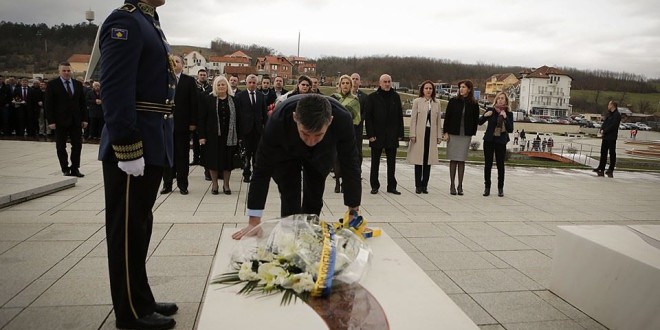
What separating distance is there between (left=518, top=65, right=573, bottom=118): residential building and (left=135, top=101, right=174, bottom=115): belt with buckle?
109 meters

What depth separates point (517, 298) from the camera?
12.0 feet

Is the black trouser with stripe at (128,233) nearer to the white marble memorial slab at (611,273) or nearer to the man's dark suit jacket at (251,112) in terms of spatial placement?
the white marble memorial slab at (611,273)

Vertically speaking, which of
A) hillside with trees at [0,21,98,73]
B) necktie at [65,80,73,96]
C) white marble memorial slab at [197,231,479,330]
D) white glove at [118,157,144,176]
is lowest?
white marble memorial slab at [197,231,479,330]

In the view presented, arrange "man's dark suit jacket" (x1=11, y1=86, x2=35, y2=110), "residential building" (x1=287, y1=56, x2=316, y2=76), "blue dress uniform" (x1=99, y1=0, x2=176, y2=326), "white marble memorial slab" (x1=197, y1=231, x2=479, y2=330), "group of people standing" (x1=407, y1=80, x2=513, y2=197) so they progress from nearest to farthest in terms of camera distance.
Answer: "white marble memorial slab" (x1=197, y1=231, x2=479, y2=330), "blue dress uniform" (x1=99, y1=0, x2=176, y2=326), "group of people standing" (x1=407, y1=80, x2=513, y2=197), "man's dark suit jacket" (x1=11, y1=86, x2=35, y2=110), "residential building" (x1=287, y1=56, x2=316, y2=76)

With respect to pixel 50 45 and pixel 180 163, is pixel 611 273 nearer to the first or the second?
pixel 180 163

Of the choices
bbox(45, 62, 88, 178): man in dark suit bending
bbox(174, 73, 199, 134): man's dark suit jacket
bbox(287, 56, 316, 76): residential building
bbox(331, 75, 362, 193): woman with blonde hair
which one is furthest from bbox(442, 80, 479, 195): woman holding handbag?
bbox(287, 56, 316, 76): residential building

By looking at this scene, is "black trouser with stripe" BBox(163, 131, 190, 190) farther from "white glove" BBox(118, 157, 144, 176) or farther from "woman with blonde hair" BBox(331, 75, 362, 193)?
"white glove" BBox(118, 157, 144, 176)

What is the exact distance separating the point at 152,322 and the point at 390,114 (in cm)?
596

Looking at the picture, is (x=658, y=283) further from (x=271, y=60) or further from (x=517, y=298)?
(x=271, y=60)

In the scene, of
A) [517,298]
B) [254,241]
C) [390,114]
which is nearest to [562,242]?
[517,298]

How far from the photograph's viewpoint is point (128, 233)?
8.87 feet

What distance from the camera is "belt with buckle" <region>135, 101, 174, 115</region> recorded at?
8.75ft

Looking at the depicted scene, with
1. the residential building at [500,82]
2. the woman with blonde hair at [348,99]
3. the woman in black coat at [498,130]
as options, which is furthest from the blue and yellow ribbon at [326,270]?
the residential building at [500,82]

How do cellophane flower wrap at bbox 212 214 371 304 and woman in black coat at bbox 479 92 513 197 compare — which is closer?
cellophane flower wrap at bbox 212 214 371 304
